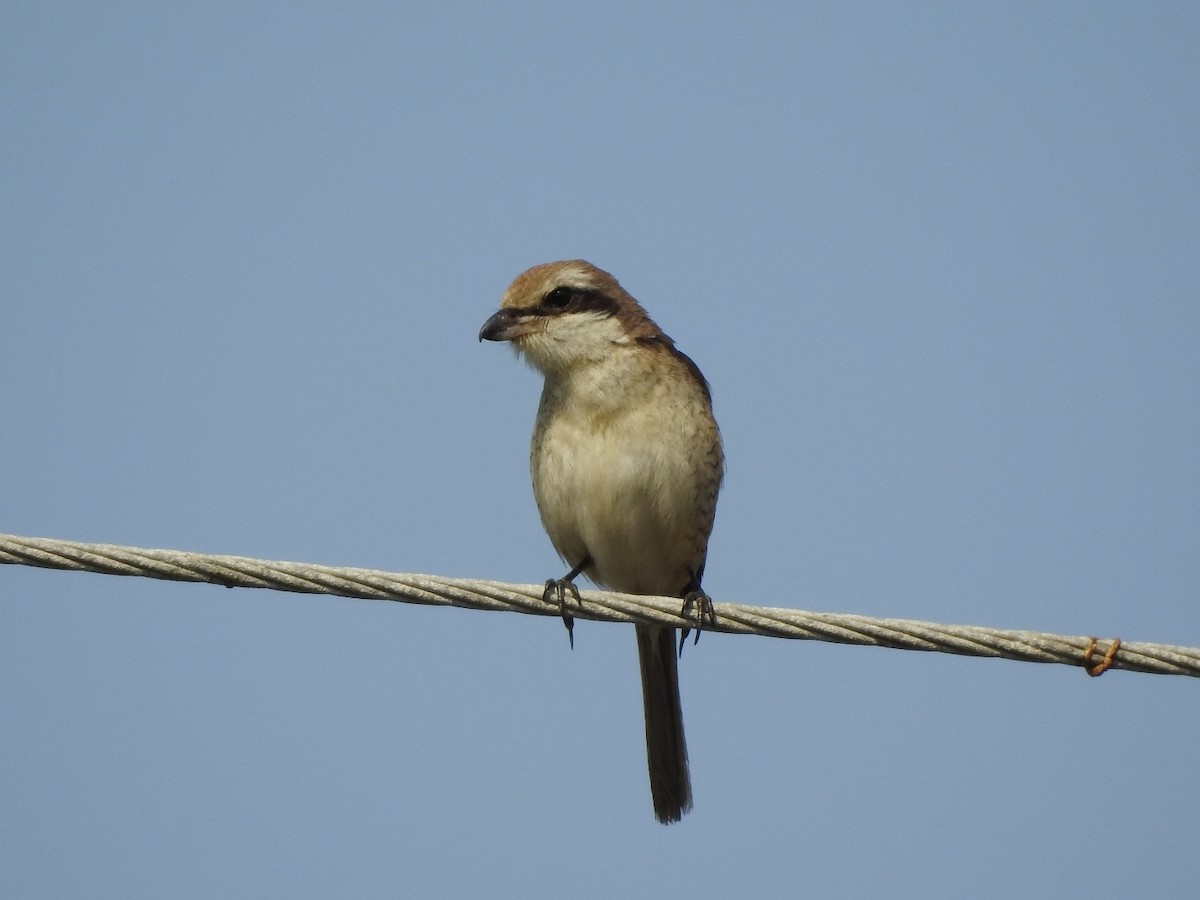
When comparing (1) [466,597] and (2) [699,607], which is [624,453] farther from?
(1) [466,597]

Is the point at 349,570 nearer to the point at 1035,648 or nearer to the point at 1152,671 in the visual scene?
the point at 1035,648

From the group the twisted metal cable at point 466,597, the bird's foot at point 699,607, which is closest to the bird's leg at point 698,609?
the bird's foot at point 699,607

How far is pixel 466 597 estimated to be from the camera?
5.20 metres

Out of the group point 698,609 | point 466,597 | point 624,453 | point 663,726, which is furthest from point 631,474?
point 466,597

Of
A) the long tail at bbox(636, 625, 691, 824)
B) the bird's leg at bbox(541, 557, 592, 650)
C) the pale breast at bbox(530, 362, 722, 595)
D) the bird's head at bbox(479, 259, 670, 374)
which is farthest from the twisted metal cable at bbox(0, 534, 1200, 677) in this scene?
the long tail at bbox(636, 625, 691, 824)

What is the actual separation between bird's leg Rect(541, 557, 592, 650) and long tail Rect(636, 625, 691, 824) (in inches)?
19.7

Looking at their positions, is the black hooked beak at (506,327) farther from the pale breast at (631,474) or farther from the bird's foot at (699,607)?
the bird's foot at (699,607)

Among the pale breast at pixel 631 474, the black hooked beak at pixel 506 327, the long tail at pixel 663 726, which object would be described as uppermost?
the black hooked beak at pixel 506 327

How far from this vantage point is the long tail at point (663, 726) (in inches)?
321

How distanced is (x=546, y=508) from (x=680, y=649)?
46.4 inches

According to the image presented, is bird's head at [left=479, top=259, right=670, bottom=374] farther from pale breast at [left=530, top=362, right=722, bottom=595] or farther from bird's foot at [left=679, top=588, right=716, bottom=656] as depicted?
bird's foot at [left=679, top=588, right=716, bottom=656]

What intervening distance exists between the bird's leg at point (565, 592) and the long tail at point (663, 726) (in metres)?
0.50

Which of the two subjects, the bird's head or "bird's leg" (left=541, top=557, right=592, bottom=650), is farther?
the bird's head

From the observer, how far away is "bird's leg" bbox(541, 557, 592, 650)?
18.1 ft
